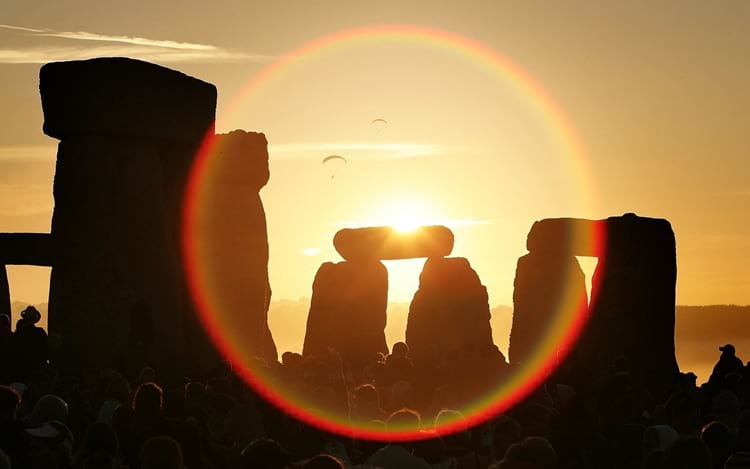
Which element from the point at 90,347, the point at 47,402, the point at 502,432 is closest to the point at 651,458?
the point at 502,432

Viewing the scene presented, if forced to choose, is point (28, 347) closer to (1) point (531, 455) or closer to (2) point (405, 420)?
(2) point (405, 420)

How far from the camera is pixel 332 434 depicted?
816cm

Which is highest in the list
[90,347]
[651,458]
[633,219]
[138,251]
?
[633,219]

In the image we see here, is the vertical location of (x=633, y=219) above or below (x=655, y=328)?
above

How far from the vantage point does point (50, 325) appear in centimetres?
1623

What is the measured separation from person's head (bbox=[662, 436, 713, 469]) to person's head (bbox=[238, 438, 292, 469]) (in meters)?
1.90

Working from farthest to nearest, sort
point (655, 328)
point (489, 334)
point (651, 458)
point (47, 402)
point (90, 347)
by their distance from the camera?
point (489, 334) → point (655, 328) → point (90, 347) → point (47, 402) → point (651, 458)

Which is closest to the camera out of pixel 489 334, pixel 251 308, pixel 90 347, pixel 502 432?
pixel 502 432

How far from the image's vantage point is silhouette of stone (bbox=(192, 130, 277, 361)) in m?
21.6

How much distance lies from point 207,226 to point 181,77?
14.2 ft

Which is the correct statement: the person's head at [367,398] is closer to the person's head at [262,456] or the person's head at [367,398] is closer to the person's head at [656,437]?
the person's head at [656,437]

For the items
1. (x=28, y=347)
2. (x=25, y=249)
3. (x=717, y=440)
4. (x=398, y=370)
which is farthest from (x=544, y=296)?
(x=717, y=440)

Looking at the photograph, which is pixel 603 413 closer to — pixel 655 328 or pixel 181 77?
pixel 181 77

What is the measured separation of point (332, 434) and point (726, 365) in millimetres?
7970
